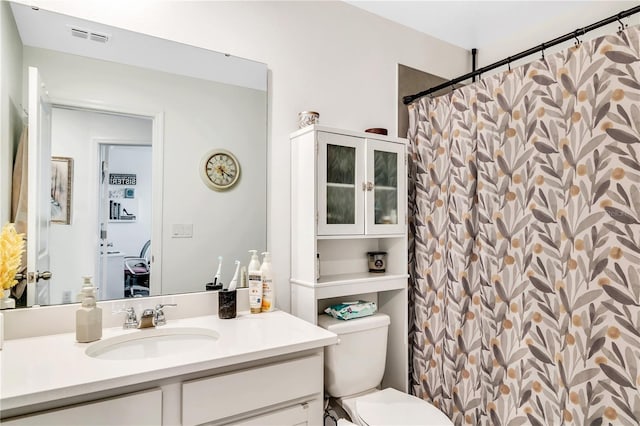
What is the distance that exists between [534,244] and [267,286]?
1.19 m

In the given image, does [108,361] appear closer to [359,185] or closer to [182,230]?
[182,230]

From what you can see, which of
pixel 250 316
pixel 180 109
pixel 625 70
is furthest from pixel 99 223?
pixel 625 70

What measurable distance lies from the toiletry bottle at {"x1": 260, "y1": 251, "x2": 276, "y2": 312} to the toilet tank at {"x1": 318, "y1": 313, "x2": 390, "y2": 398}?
280 mm

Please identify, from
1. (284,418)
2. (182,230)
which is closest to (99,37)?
(182,230)

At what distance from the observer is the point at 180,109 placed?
62.7 inches

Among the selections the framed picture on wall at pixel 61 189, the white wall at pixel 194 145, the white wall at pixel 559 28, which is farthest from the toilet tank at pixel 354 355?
the white wall at pixel 559 28

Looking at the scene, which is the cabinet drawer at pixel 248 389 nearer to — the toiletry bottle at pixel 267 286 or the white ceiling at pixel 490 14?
the toiletry bottle at pixel 267 286

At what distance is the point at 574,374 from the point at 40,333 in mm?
2025

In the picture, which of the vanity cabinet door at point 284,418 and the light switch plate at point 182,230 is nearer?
the vanity cabinet door at point 284,418

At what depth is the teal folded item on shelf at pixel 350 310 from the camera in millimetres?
1808

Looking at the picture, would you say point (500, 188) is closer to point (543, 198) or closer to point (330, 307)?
point (543, 198)

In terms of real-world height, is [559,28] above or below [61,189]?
above

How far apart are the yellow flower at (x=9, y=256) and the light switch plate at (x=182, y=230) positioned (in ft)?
1.69

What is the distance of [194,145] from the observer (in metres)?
1.62
